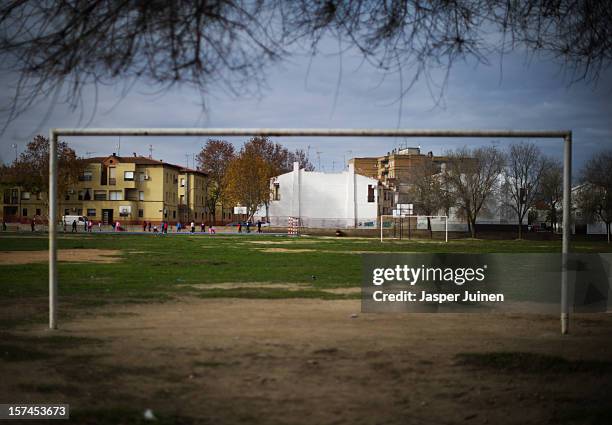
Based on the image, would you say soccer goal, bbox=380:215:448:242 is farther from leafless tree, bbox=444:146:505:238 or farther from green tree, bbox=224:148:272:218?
green tree, bbox=224:148:272:218

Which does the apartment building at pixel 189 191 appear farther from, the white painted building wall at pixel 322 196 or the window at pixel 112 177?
the white painted building wall at pixel 322 196

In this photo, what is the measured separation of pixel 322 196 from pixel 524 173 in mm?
25435

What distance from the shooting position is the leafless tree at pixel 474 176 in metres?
69.2

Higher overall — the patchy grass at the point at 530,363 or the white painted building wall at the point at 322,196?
the white painted building wall at the point at 322,196

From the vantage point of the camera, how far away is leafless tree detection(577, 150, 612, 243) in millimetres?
65250

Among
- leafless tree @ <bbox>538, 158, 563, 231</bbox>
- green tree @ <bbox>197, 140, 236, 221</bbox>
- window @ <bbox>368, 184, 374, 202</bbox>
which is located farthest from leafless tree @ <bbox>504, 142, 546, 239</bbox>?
green tree @ <bbox>197, 140, 236, 221</bbox>

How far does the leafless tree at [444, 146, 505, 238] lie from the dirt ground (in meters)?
60.2

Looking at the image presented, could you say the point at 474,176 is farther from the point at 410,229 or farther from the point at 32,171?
the point at 32,171

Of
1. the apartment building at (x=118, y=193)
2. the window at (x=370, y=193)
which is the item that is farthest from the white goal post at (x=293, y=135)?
the apartment building at (x=118, y=193)

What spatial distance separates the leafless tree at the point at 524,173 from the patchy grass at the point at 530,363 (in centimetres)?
6426

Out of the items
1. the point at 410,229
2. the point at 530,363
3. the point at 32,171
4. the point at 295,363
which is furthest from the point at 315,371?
the point at 32,171

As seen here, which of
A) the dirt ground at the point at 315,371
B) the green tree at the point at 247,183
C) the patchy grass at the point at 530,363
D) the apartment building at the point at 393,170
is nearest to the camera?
the dirt ground at the point at 315,371

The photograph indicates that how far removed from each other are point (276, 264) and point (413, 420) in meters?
18.7

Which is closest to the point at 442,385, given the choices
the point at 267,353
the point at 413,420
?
the point at 413,420
